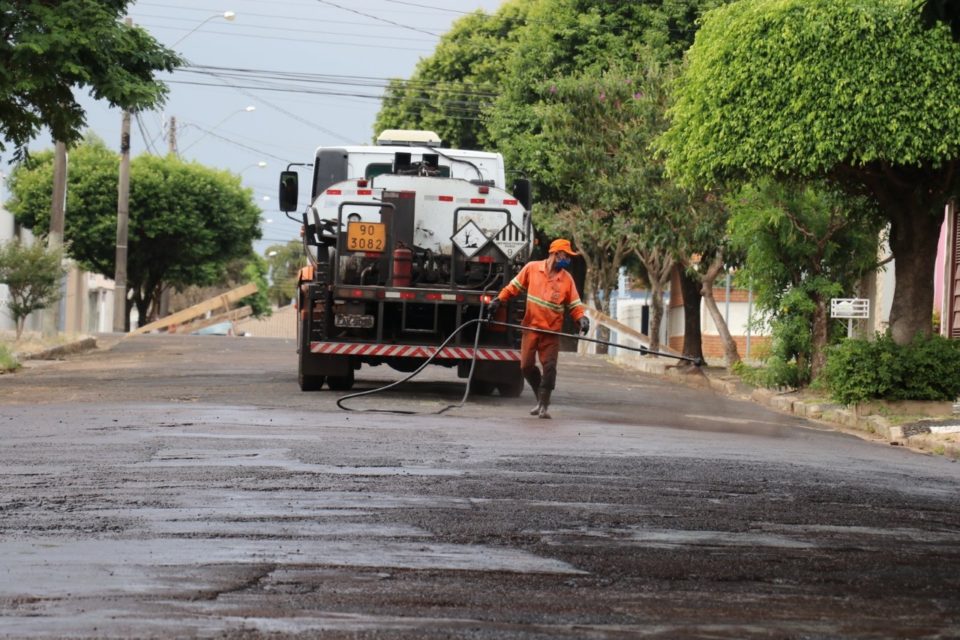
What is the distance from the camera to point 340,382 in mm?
19062

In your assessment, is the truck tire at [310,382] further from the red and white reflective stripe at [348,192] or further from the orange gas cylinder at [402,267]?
the red and white reflective stripe at [348,192]

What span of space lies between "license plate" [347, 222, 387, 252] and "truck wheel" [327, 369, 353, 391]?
1.74 metres

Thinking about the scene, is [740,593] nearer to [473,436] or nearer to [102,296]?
[473,436]

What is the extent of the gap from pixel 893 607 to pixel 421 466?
4.72 meters

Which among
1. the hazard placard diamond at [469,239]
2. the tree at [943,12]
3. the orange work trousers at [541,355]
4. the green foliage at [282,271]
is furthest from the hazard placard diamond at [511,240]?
the green foliage at [282,271]

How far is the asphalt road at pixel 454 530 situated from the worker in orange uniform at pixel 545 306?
1.37 meters

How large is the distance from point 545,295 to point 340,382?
3936 millimetres

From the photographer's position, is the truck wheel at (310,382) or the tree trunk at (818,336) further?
the tree trunk at (818,336)

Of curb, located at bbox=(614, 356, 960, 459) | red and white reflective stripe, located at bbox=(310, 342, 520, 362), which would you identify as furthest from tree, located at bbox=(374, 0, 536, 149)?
red and white reflective stripe, located at bbox=(310, 342, 520, 362)

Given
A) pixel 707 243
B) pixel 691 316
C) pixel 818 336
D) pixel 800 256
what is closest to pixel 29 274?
pixel 707 243

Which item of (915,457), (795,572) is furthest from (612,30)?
(795,572)

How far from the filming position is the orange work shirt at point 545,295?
16125 millimetres

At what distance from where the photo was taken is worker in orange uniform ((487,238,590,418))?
16.1 m

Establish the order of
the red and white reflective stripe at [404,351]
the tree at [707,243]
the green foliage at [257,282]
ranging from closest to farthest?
the red and white reflective stripe at [404,351] < the tree at [707,243] < the green foliage at [257,282]
